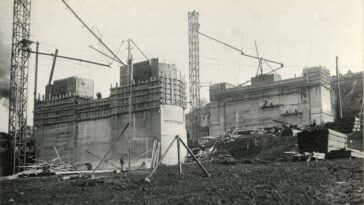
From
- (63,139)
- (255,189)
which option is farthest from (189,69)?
(255,189)

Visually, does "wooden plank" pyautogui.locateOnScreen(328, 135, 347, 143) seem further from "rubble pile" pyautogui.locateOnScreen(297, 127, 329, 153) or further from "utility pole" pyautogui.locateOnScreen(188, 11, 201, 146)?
"utility pole" pyautogui.locateOnScreen(188, 11, 201, 146)

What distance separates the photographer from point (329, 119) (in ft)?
141

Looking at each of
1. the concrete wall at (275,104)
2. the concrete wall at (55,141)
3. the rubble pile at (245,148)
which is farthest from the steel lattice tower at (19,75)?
the concrete wall at (275,104)

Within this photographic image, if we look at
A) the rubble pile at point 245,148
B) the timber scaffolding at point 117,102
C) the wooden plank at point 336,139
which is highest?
the timber scaffolding at point 117,102

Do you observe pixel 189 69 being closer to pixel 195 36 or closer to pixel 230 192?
pixel 195 36

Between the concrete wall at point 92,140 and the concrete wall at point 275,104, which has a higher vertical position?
the concrete wall at point 275,104

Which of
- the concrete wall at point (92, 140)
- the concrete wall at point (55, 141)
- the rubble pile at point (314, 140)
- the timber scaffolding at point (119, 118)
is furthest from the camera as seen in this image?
the concrete wall at point (55, 141)

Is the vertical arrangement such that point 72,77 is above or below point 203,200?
above

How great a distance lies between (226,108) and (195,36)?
10190 millimetres

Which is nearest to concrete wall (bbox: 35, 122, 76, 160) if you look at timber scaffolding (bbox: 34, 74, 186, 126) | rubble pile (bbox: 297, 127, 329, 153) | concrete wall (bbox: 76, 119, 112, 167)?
timber scaffolding (bbox: 34, 74, 186, 126)

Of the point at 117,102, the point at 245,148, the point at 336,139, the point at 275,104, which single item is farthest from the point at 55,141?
the point at 336,139

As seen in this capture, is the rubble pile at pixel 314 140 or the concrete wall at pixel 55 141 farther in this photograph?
the concrete wall at pixel 55 141

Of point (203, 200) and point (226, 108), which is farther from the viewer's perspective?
point (226, 108)

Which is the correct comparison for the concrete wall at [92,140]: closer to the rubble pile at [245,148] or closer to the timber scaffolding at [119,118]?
the timber scaffolding at [119,118]
